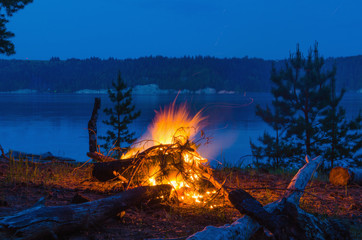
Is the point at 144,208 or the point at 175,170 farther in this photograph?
the point at 175,170

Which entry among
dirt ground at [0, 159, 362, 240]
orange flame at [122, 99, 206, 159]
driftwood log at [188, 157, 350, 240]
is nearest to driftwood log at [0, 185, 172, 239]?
dirt ground at [0, 159, 362, 240]

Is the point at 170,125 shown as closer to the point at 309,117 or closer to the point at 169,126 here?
the point at 169,126

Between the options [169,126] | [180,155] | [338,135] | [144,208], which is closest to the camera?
[144,208]

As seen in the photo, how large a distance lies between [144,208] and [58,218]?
70.1 inches

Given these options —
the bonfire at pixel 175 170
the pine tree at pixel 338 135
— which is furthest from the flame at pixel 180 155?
the pine tree at pixel 338 135

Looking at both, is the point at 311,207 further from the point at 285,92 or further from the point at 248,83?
the point at 248,83

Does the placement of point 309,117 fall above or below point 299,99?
below

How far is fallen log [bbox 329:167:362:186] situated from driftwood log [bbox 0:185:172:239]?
5.72m

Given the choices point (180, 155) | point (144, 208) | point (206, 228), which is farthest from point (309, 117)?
point (206, 228)

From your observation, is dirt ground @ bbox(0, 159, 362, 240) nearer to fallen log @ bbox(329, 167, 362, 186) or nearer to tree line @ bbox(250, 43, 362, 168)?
fallen log @ bbox(329, 167, 362, 186)

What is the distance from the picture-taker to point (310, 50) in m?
22.8

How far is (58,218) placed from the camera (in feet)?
12.0

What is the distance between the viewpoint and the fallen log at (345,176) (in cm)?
771

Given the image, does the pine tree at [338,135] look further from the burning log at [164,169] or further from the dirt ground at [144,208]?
the burning log at [164,169]
